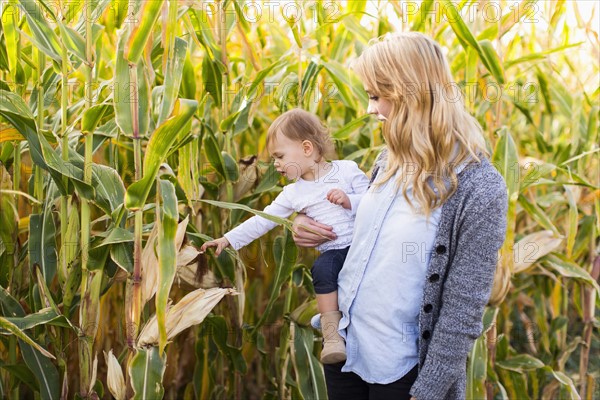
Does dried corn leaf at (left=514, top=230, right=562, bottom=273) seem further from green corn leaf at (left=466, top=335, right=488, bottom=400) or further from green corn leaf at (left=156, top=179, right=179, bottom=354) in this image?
green corn leaf at (left=156, top=179, right=179, bottom=354)

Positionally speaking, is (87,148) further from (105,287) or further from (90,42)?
(105,287)

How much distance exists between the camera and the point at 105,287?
206cm

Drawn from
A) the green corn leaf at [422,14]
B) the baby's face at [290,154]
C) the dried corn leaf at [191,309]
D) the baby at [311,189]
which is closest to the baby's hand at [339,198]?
the baby at [311,189]

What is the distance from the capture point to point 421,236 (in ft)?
5.13

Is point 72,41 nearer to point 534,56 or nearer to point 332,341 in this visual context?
point 332,341

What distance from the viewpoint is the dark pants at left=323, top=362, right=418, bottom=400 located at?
62.1 inches

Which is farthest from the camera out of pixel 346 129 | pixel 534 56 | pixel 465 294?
pixel 534 56

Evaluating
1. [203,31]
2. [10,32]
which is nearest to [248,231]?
[203,31]

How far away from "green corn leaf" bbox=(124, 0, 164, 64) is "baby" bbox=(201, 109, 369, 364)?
46 cm

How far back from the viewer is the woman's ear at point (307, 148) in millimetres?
1925

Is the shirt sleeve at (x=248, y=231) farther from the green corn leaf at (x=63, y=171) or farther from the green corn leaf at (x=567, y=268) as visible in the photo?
the green corn leaf at (x=567, y=268)

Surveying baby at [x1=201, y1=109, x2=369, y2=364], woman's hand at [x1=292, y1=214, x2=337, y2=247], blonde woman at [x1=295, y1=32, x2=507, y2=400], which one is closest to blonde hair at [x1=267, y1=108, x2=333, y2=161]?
baby at [x1=201, y1=109, x2=369, y2=364]

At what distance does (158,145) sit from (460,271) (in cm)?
74

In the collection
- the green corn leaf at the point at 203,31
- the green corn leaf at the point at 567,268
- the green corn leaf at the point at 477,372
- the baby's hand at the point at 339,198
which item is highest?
the green corn leaf at the point at 203,31
